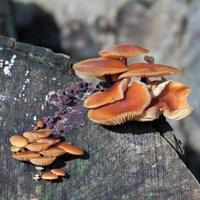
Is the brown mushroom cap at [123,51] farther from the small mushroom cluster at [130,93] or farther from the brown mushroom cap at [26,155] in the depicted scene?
the brown mushroom cap at [26,155]

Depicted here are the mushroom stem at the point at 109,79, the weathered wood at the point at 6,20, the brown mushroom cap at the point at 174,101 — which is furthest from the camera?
the weathered wood at the point at 6,20

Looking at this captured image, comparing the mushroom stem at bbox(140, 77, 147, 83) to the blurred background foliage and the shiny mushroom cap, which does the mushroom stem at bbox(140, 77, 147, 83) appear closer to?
the shiny mushroom cap

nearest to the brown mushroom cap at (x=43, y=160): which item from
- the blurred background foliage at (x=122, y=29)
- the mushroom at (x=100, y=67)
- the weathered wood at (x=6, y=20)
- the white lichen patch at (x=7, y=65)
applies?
the mushroom at (x=100, y=67)

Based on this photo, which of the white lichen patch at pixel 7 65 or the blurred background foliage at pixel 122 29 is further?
the blurred background foliage at pixel 122 29

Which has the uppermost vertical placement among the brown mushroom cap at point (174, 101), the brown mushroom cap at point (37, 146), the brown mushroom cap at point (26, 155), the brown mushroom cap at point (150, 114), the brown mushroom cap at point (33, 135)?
the brown mushroom cap at point (174, 101)

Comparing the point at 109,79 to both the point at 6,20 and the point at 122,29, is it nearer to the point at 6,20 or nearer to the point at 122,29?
the point at 6,20

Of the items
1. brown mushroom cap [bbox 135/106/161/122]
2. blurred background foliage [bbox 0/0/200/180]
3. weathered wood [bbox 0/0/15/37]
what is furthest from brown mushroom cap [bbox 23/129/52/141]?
weathered wood [bbox 0/0/15/37]

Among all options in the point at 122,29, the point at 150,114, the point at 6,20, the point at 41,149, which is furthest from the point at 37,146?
the point at 122,29

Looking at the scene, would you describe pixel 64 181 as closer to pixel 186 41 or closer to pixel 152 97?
pixel 152 97
